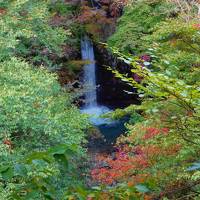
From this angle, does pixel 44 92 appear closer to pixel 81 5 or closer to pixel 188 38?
pixel 188 38

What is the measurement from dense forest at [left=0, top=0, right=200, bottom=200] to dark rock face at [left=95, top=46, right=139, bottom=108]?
45mm

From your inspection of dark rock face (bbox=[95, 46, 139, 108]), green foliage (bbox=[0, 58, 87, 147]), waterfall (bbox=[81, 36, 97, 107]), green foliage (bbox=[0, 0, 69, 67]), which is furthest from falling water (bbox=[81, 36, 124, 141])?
green foliage (bbox=[0, 58, 87, 147])

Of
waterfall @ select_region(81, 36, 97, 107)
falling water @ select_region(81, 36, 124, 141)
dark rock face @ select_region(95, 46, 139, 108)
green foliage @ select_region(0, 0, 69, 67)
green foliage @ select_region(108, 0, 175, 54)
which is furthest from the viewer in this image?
waterfall @ select_region(81, 36, 97, 107)

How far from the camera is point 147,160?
6637mm

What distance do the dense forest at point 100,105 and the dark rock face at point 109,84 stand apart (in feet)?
Answer: 0.15

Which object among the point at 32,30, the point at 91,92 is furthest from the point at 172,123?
the point at 91,92

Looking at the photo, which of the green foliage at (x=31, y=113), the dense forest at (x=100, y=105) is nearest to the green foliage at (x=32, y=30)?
the dense forest at (x=100, y=105)

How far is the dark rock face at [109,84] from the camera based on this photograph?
17206 mm

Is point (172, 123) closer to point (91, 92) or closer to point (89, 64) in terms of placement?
point (91, 92)

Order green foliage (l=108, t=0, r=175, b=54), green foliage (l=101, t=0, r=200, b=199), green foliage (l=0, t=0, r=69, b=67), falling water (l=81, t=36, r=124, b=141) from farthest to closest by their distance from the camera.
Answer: falling water (l=81, t=36, r=124, b=141), green foliage (l=108, t=0, r=175, b=54), green foliage (l=0, t=0, r=69, b=67), green foliage (l=101, t=0, r=200, b=199)

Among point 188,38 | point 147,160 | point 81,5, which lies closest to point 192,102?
point 188,38

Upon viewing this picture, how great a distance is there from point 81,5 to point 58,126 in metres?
9.54

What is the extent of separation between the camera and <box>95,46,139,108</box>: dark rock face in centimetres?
1721

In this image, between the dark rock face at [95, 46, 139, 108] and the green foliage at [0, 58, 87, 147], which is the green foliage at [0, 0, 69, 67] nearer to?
the green foliage at [0, 58, 87, 147]
